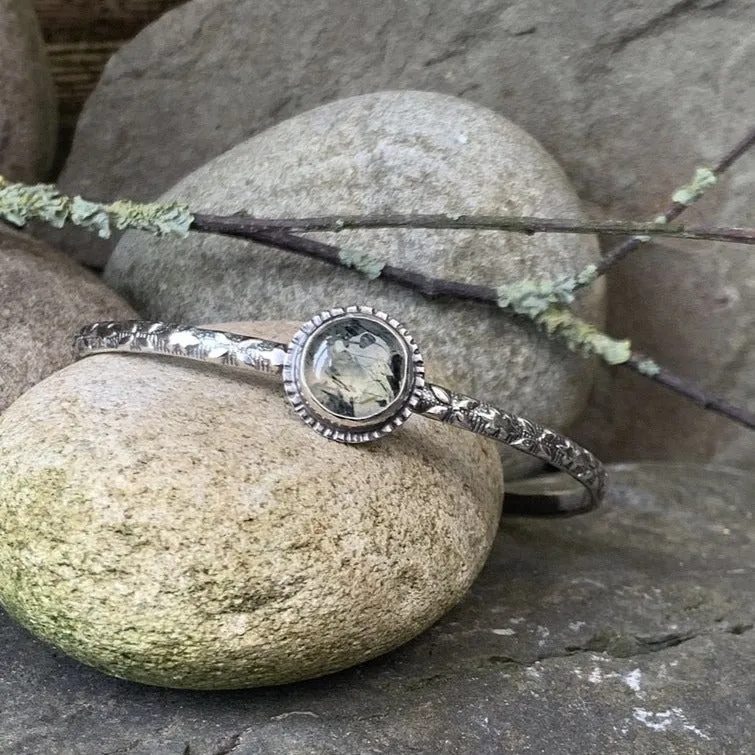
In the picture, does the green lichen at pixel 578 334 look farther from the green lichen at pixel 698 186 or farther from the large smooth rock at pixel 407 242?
the green lichen at pixel 698 186

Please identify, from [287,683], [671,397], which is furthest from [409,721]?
[671,397]

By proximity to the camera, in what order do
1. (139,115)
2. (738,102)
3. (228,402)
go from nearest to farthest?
(228,402), (738,102), (139,115)

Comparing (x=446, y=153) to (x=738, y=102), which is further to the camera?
(x=738, y=102)

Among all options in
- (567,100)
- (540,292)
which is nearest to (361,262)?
(540,292)

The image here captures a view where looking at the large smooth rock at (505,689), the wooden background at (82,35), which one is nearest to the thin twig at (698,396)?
the large smooth rock at (505,689)

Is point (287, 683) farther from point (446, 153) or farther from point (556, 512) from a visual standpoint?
point (446, 153)

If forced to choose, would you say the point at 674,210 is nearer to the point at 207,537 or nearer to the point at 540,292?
the point at 540,292
